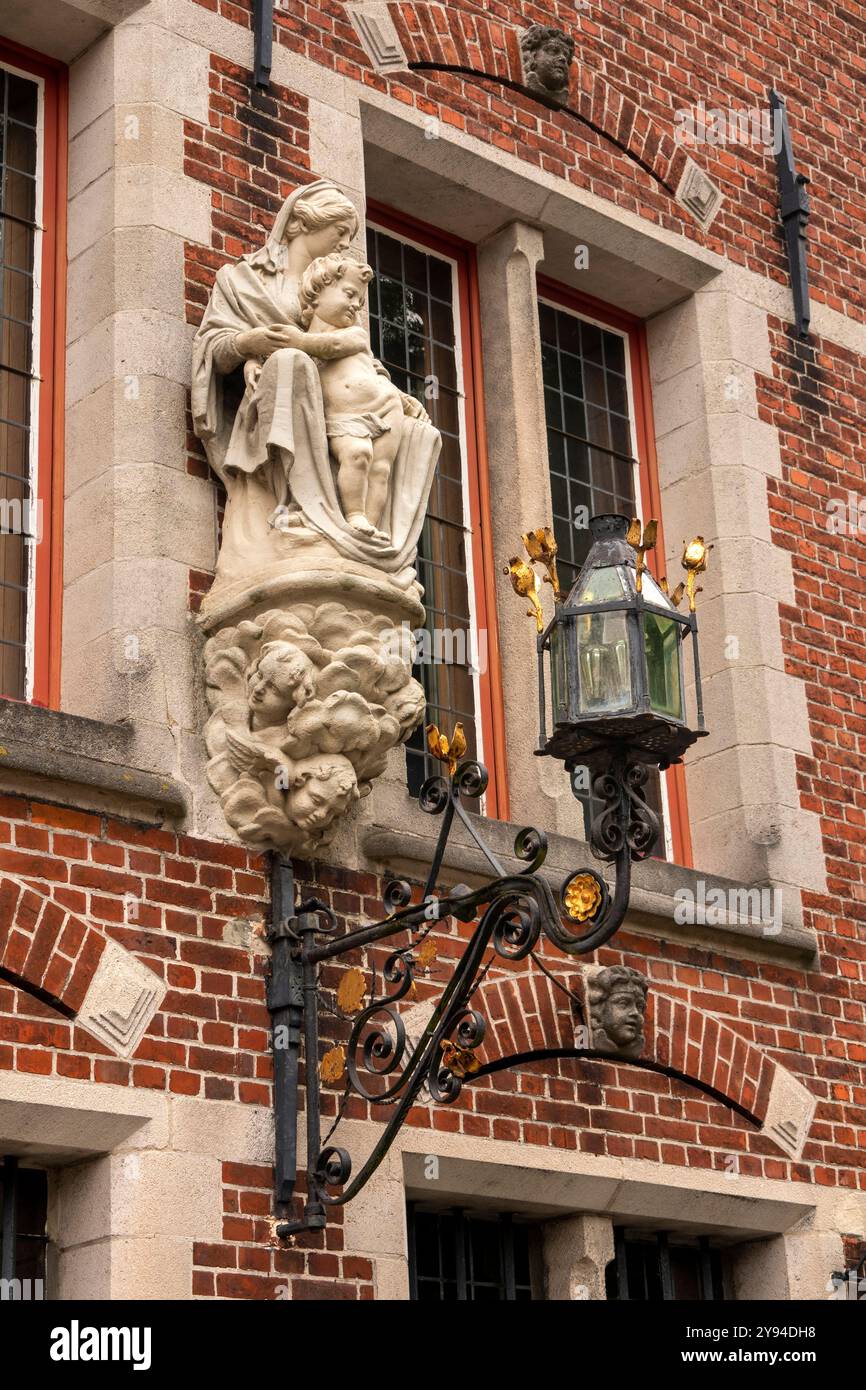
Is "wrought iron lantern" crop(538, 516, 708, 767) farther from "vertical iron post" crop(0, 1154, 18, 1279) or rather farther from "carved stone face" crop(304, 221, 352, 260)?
"vertical iron post" crop(0, 1154, 18, 1279)

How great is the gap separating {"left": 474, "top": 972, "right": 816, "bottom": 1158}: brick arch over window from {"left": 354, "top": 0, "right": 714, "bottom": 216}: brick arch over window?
11.7 ft

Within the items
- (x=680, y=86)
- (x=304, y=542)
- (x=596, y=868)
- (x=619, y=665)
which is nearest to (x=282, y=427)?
(x=304, y=542)

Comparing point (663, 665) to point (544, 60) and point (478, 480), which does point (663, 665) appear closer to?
point (478, 480)

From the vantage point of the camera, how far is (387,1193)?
693cm

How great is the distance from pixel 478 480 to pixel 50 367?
1.92m

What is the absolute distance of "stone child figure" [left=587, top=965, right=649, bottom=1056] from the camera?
306 inches

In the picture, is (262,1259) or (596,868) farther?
(596,868)

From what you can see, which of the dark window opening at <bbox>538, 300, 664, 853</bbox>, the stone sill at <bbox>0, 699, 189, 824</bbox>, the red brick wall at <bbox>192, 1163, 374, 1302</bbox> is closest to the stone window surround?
the dark window opening at <bbox>538, 300, 664, 853</bbox>

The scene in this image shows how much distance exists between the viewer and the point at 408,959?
659cm

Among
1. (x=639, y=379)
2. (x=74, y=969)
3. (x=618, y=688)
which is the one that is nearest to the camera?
(x=618, y=688)

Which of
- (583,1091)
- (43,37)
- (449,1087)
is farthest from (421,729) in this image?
(43,37)

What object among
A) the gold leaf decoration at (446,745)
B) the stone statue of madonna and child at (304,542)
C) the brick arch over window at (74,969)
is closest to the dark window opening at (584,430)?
the stone statue of madonna and child at (304,542)

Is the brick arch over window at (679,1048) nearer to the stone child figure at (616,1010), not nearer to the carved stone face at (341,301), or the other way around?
the stone child figure at (616,1010)
